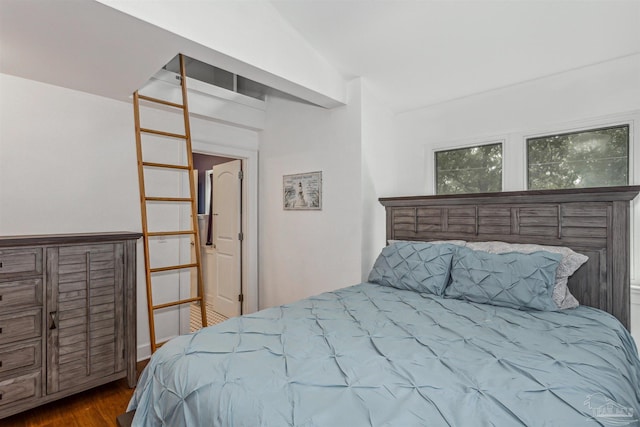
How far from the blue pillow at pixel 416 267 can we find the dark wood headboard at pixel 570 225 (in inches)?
16.8

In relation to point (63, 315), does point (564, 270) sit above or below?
above

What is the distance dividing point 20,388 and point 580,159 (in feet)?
13.4

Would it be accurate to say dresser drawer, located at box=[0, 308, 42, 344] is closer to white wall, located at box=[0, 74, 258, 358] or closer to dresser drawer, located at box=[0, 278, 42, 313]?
dresser drawer, located at box=[0, 278, 42, 313]

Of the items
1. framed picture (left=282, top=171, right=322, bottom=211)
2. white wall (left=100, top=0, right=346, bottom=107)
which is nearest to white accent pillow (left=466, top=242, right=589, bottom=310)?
framed picture (left=282, top=171, right=322, bottom=211)

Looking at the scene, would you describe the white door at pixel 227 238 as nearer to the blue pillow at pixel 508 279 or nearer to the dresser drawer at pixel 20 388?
the dresser drawer at pixel 20 388

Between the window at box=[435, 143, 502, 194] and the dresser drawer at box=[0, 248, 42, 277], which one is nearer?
the dresser drawer at box=[0, 248, 42, 277]

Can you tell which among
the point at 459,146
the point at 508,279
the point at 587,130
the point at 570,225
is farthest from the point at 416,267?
the point at 587,130

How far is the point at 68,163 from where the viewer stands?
2.66 meters

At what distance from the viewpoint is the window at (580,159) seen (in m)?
2.38

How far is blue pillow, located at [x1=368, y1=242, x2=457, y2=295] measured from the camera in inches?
94.0

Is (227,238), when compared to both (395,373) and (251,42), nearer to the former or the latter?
(251,42)

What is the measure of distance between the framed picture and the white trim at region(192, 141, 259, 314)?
0.52 meters

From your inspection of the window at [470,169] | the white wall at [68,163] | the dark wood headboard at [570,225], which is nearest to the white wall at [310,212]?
the dark wood headboard at [570,225]

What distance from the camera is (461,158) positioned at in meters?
3.17
